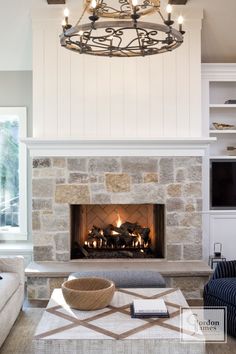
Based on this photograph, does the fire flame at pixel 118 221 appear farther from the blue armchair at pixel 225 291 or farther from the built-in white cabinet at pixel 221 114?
the blue armchair at pixel 225 291

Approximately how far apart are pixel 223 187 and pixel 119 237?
4.36 ft

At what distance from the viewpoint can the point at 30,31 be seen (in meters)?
5.19

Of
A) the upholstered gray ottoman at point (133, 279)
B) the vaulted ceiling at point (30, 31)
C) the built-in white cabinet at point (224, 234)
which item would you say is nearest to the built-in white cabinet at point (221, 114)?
the vaulted ceiling at point (30, 31)

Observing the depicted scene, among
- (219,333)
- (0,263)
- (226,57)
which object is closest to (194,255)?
(219,333)

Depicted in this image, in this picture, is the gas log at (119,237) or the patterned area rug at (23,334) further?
the gas log at (119,237)

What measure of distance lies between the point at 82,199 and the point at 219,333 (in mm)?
1981

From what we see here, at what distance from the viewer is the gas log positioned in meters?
5.30

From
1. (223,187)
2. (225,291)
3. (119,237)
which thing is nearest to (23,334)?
(225,291)

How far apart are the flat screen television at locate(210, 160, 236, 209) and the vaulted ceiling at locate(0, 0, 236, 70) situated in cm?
134

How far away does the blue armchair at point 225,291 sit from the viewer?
11.7ft

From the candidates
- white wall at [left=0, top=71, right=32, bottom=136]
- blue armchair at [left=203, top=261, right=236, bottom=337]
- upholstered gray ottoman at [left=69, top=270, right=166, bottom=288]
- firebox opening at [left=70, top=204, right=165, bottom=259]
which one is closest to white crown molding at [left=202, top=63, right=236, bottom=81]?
firebox opening at [left=70, top=204, right=165, bottom=259]

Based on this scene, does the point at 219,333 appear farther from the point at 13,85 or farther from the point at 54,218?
the point at 13,85

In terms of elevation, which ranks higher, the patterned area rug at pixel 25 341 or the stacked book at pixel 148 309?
the stacked book at pixel 148 309

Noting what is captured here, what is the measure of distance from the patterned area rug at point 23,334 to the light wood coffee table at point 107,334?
786 millimetres
